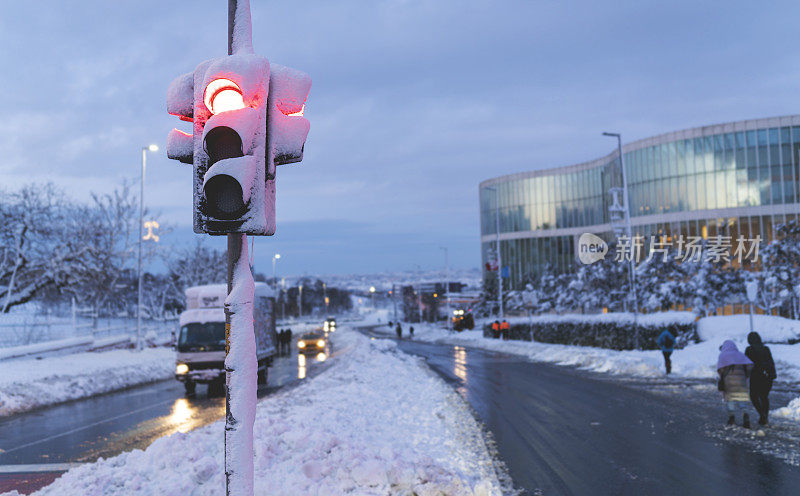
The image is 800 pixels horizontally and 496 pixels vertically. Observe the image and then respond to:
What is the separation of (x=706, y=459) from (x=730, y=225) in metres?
58.3

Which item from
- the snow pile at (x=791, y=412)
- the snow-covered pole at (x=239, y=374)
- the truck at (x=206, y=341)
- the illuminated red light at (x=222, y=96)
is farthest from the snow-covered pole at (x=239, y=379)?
the truck at (x=206, y=341)

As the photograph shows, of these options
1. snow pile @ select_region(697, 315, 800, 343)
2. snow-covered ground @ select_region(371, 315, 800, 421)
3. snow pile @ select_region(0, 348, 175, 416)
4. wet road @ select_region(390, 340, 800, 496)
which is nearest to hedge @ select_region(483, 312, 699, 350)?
snow pile @ select_region(697, 315, 800, 343)

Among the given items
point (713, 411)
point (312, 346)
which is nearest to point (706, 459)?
point (713, 411)

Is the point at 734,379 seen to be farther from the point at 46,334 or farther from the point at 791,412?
the point at 46,334

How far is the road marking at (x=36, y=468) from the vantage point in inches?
382

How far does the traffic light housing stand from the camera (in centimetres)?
373

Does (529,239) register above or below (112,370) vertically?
above

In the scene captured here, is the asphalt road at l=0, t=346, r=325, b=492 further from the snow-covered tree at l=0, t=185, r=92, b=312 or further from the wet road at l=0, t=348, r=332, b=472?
the snow-covered tree at l=0, t=185, r=92, b=312

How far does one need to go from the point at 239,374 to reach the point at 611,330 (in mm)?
35637

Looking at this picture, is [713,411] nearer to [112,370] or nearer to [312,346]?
[112,370]

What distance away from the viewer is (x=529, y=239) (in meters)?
87.6

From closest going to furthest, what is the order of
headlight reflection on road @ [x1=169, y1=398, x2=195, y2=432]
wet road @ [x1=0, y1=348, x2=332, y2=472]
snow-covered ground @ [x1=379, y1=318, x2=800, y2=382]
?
1. wet road @ [x1=0, y1=348, x2=332, y2=472]
2. headlight reflection on road @ [x1=169, y1=398, x2=195, y2=432]
3. snow-covered ground @ [x1=379, y1=318, x2=800, y2=382]

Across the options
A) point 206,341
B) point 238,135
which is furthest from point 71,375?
point 238,135

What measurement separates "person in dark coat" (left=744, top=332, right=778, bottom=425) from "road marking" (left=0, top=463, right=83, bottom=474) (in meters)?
11.7
